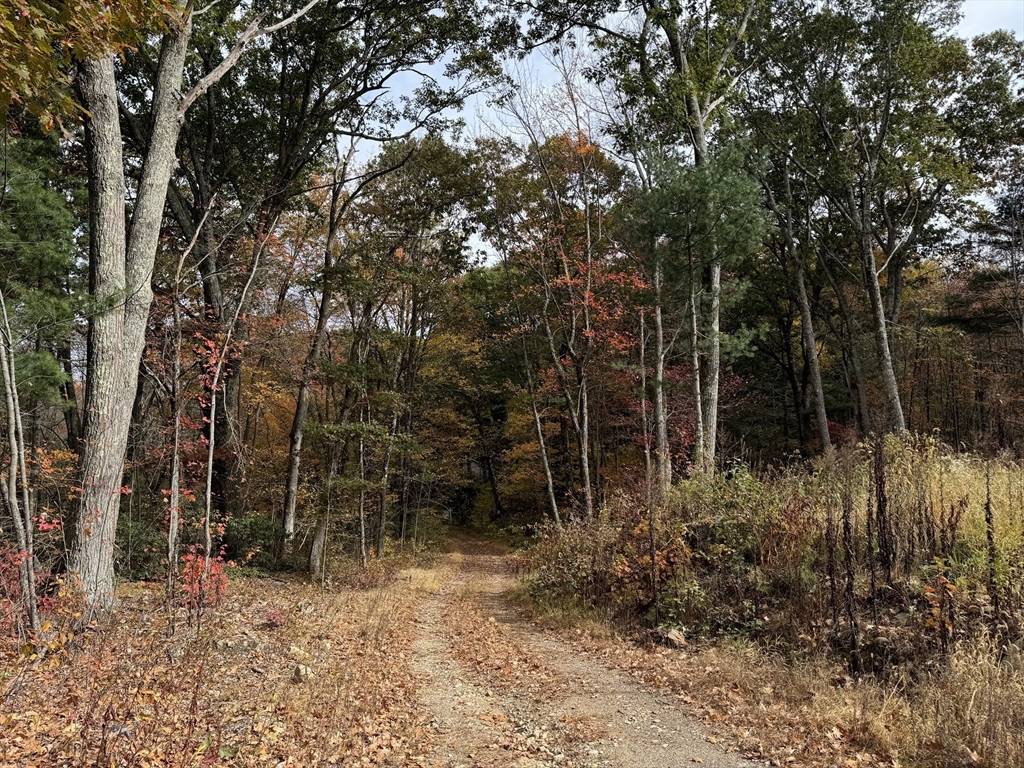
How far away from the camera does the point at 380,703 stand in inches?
196

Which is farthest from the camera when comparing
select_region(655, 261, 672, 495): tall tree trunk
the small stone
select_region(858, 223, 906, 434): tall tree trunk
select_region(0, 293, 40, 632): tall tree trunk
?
select_region(858, 223, 906, 434): tall tree trunk

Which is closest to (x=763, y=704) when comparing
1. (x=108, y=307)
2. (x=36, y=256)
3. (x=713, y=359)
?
(x=713, y=359)

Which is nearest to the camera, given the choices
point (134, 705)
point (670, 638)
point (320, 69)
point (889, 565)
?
point (134, 705)

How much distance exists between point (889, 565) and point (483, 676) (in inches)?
179

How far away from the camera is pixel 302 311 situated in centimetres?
1891

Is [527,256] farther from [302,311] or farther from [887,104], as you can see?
[887,104]

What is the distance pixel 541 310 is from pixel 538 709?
615 inches

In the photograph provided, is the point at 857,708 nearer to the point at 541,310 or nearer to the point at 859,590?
the point at 859,590

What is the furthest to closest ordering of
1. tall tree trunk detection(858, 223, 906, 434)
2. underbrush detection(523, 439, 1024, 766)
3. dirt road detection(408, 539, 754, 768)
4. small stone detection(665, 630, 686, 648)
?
Answer: tall tree trunk detection(858, 223, 906, 434)
small stone detection(665, 630, 686, 648)
dirt road detection(408, 539, 754, 768)
underbrush detection(523, 439, 1024, 766)

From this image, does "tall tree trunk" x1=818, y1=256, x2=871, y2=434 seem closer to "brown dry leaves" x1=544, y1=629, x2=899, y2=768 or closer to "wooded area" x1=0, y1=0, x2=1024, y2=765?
"wooded area" x1=0, y1=0, x2=1024, y2=765

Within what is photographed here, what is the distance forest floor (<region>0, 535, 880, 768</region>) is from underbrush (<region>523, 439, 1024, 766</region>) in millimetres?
387

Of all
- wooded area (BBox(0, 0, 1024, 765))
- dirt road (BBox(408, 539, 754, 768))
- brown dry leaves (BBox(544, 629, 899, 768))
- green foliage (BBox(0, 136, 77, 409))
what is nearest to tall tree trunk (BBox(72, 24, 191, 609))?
wooded area (BBox(0, 0, 1024, 765))

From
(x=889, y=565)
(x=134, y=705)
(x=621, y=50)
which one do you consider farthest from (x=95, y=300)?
(x=621, y=50)

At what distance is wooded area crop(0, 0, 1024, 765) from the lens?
5.66 meters
